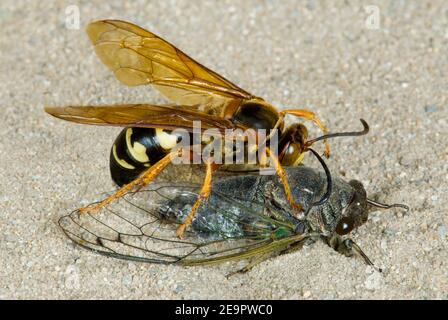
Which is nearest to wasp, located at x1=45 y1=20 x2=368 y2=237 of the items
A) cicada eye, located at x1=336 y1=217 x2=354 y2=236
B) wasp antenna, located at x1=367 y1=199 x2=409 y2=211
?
cicada eye, located at x1=336 y1=217 x2=354 y2=236

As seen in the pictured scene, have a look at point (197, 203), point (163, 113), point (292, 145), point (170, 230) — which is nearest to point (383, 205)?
point (292, 145)

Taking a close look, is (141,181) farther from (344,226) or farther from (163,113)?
(344,226)

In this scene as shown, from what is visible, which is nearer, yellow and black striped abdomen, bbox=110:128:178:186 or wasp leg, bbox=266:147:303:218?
wasp leg, bbox=266:147:303:218

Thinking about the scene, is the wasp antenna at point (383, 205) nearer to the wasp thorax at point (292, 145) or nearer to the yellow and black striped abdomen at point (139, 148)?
the wasp thorax at point (292, 145)

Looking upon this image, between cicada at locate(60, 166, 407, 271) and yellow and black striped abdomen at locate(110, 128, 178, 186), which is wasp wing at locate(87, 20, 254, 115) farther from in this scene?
cicada at locate(60, 166, 407, 271)

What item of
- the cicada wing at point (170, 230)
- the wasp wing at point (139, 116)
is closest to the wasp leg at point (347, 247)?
the cicada wing at point (170, 230)

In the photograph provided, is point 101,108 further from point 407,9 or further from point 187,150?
point 407,9

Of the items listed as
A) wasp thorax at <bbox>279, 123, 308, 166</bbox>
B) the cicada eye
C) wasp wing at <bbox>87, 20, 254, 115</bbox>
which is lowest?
the cicada eye
